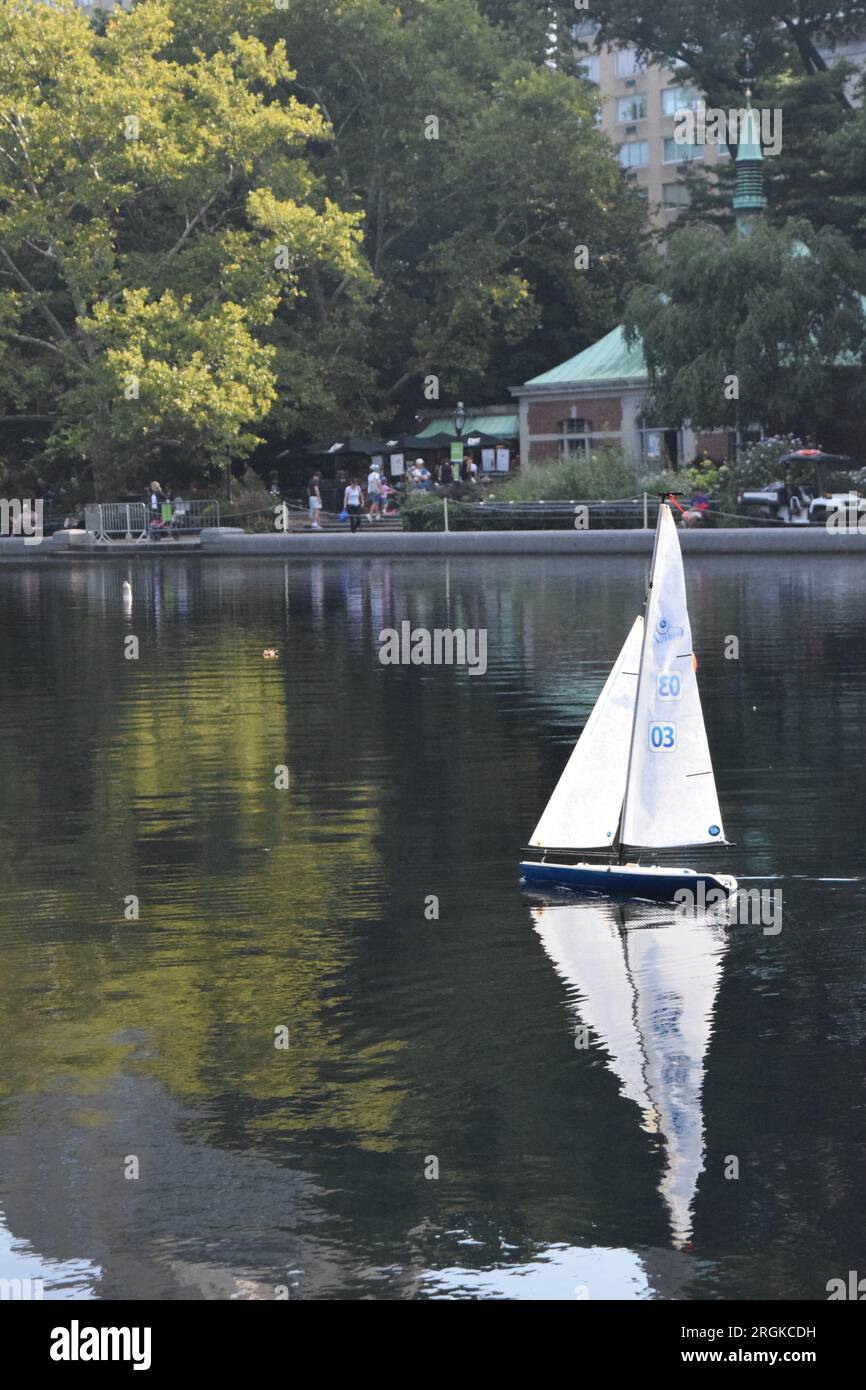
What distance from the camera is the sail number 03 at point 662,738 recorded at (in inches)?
501

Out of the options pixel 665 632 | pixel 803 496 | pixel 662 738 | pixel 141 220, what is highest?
pixel 141 220

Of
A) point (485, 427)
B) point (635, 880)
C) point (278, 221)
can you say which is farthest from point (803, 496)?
point (635, 880)

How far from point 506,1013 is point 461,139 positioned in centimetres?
6483

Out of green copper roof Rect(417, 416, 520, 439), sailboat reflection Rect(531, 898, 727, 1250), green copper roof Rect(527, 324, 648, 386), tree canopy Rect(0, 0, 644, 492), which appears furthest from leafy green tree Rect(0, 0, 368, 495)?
sailboat reflection Rect(531, 898, 727, 1250)

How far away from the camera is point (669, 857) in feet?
47.2

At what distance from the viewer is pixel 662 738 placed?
12742mm

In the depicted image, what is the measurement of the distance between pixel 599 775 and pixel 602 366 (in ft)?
196

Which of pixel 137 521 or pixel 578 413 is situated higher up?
pixel 578 413

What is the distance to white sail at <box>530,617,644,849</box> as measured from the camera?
1273cm

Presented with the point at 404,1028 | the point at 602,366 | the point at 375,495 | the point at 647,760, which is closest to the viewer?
the point at 404,1028

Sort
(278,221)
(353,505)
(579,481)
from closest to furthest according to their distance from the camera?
(579,481), (278,221), (353,505)

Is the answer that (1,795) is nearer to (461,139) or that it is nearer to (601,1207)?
(601,1207)

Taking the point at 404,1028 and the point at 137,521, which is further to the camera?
the point at 137,521

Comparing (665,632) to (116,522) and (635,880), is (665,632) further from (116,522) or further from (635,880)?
(116,522)
